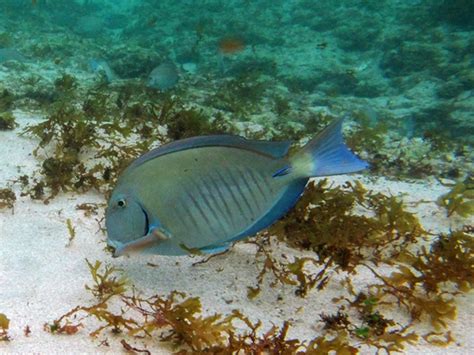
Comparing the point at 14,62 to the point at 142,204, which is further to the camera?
the point at 14,62

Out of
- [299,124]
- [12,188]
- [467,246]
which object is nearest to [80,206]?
[12,188]

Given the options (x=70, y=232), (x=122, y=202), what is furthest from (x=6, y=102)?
(x=122, y=202)

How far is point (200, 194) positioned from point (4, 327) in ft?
4.92

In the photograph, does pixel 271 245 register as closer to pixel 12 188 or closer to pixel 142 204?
pixel 142 204

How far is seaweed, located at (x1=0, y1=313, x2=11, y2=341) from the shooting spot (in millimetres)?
2602

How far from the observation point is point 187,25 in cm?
2380

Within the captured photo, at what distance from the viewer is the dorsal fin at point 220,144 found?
2352 mm

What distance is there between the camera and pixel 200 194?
7.91 ft

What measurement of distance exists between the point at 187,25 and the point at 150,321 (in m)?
23.0

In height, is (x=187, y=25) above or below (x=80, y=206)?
above

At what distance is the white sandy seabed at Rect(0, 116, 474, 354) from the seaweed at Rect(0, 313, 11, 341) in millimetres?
32

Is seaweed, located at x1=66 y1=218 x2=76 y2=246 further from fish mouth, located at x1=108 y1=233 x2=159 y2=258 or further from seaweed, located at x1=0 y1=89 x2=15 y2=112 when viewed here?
seaweed, located at x1=0 y1=89 x2=15 y2=112

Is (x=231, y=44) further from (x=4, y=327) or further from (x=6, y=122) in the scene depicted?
(x=4, y=327)

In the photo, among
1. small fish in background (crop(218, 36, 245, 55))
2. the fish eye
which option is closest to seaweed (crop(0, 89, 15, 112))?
the fish eye
